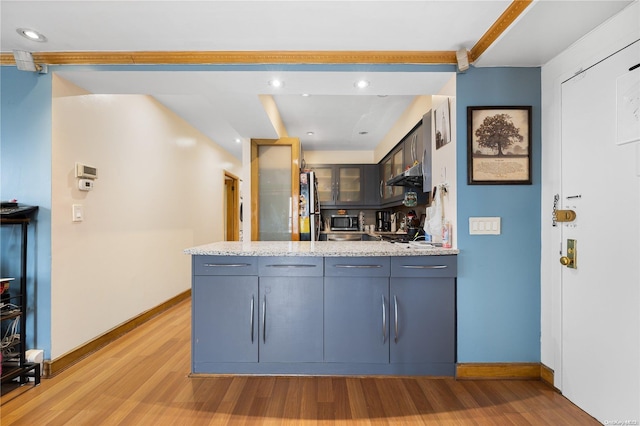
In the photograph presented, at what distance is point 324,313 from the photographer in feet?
7.57

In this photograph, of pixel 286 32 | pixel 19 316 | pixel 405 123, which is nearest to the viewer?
pixel 286 32

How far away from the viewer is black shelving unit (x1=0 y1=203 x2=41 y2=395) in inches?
83.1

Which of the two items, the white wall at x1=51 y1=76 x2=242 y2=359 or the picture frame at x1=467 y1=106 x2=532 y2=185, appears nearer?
the picture frame at x1=467 y1=106 x2=532 y2=185

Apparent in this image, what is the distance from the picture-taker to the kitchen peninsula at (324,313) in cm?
229

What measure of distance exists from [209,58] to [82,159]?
136cm

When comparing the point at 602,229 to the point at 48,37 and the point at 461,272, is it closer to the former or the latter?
the point at 461,272

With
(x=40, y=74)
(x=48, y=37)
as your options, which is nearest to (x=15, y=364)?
(x=40, y=74)

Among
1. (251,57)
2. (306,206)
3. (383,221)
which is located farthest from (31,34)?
(383,221)

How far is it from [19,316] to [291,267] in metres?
1.83

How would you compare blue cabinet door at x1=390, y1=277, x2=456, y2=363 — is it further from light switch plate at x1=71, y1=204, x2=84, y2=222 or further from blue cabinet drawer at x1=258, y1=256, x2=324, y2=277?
light switch plate at x1=71, y1=204, x2=84, y2=222

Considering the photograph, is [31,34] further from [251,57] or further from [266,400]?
[266,400]

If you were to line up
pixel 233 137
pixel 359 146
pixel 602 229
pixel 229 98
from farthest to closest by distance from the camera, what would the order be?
1. pixel 359 146
2. pixel 233 137
3. pixel 229 98
4. pixel 602 229

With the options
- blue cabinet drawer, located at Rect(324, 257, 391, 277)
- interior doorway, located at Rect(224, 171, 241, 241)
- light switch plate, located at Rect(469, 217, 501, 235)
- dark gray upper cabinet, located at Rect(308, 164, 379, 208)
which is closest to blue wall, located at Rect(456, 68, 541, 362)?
light switch plate, located at Rect(469, 217, 501, 235)

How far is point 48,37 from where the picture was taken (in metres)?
2.07
